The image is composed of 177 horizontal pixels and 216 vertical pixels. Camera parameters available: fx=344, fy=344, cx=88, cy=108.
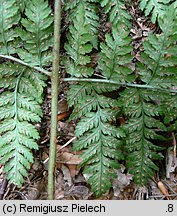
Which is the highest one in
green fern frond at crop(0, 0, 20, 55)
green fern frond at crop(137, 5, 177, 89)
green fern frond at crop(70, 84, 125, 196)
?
green fern frond at crop(0, 0, 20, 55)

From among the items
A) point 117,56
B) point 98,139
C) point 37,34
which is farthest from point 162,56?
point 37,34

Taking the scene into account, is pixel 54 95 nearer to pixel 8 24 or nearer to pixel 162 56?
pixel 8 24

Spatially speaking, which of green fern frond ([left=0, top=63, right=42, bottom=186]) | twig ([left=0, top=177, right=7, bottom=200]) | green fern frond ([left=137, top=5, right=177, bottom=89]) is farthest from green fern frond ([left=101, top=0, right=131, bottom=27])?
twig ([left=0, top=177, right=7, bottom=200])

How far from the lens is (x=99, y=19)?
2791 mm

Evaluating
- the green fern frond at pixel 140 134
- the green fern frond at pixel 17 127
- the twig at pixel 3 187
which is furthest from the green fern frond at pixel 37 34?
the twig at pixel 3 187

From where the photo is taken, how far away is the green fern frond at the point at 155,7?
8.50ft

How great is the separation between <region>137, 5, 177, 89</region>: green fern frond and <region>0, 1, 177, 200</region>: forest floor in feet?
0.89

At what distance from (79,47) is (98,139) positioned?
0.70 meters

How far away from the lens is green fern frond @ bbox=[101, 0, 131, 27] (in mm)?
2619

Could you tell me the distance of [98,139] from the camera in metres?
2.58

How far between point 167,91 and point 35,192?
1302mm

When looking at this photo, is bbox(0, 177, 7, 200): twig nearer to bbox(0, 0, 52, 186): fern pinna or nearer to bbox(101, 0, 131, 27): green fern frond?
bbox(0, 0, 52, 186): fern pinna

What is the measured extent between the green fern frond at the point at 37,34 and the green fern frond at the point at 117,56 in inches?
16.6

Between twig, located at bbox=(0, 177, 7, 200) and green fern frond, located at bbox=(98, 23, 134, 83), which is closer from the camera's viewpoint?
green fern frond, located at bbox=(98, 23, 134, 83)
